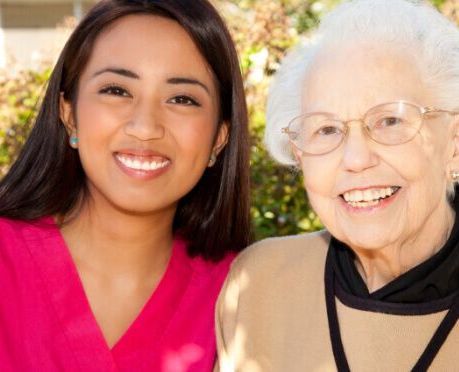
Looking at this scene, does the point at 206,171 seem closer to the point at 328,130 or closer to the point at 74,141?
the point at 74,141

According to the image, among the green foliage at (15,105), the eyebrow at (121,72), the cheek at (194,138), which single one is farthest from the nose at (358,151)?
the green foliage at (15,105)

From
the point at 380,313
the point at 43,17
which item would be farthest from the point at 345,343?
the point at 43,17

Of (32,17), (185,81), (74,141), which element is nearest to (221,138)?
(185,81)

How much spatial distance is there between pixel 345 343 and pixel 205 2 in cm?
150

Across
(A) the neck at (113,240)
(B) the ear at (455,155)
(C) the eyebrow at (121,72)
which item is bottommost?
(A) the neck at (113,240)

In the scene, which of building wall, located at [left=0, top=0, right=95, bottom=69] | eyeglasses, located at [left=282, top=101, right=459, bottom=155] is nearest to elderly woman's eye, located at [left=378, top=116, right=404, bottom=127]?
eyeglasses, located at [left=282, top=101, right=459, bottom=155]

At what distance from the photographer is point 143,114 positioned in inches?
123

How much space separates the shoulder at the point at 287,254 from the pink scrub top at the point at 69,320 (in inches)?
12.4

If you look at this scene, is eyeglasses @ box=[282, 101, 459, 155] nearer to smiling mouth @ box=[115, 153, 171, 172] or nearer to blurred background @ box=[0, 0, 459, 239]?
smiling mouth @ box=[115, 153, 171, 172]

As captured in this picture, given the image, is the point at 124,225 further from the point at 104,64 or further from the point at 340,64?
the point at 340,64

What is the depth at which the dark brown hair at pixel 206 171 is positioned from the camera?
3.31 metres

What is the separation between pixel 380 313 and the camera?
261 centimetres

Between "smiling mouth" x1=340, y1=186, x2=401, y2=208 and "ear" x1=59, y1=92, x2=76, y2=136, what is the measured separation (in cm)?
134

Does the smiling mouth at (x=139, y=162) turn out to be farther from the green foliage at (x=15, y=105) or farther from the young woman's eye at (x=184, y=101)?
the green foliage at (x=15, y=105)
